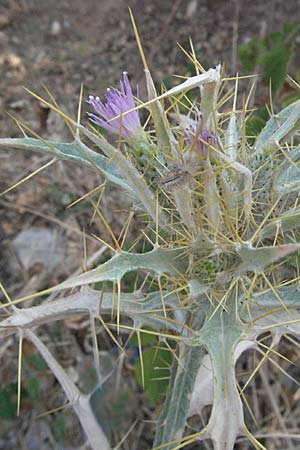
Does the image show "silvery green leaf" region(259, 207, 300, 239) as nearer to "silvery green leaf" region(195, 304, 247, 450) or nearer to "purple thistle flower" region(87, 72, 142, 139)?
"silvery green leaf" region(195, 304, 247, 450)

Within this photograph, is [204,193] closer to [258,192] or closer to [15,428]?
[258,192]

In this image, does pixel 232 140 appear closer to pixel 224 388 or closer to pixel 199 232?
pixel 199 232

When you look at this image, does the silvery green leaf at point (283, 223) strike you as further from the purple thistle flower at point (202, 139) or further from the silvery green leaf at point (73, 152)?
the silvery green leaf at point (73, 152)

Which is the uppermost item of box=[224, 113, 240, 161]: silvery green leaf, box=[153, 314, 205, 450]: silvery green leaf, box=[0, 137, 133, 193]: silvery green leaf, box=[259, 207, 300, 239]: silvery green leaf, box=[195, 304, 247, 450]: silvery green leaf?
box=[0, 137, 133, 193]: silvery green leaf

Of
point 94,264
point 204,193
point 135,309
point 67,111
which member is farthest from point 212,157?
point 67,111

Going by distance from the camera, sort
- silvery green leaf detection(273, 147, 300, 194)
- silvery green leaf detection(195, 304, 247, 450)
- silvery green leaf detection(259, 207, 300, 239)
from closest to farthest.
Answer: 1. silvery green leaf detection(195, 304, 247, 450)
2. silvery green leaf detection(259, 207, 300, 239)
3. silvery green leaf detection(273, 147, 300, 194)

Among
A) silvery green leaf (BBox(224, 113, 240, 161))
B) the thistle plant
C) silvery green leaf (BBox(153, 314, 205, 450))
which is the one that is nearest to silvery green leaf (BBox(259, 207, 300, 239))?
the thistle plant

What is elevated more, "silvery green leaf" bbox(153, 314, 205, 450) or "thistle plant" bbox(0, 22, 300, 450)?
"thistle plant" bbox(0, 22, 300, 450)
